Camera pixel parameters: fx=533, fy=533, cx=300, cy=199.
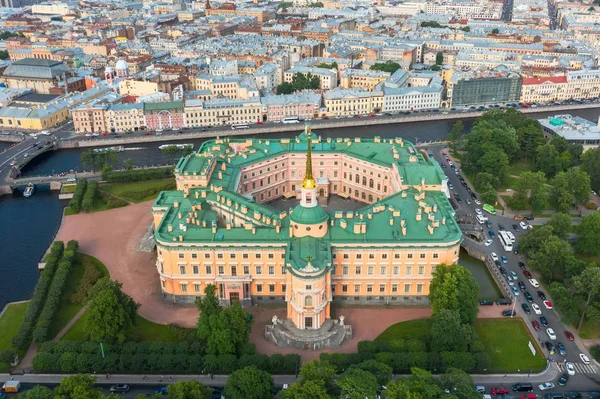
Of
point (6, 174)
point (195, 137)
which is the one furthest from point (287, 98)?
point (6, 174)

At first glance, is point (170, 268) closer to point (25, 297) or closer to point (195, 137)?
point (25, 297)

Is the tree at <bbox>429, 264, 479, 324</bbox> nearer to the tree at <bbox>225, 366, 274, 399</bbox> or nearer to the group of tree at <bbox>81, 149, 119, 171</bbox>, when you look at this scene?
the tree at <bbox>225, 366, 274, 399</bbox>

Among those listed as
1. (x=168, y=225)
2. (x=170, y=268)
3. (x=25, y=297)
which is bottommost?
(x=25, y=297)

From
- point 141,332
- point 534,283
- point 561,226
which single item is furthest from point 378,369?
point 561,226

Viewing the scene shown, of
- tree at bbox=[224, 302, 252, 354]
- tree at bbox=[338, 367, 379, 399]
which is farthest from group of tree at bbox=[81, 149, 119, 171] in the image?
tree at bbox=[338, 367, 379, 399]

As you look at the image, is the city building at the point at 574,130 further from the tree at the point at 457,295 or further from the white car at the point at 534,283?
the tree at the point at 457,295

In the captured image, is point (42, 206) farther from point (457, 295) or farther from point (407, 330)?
point (457, 295)
